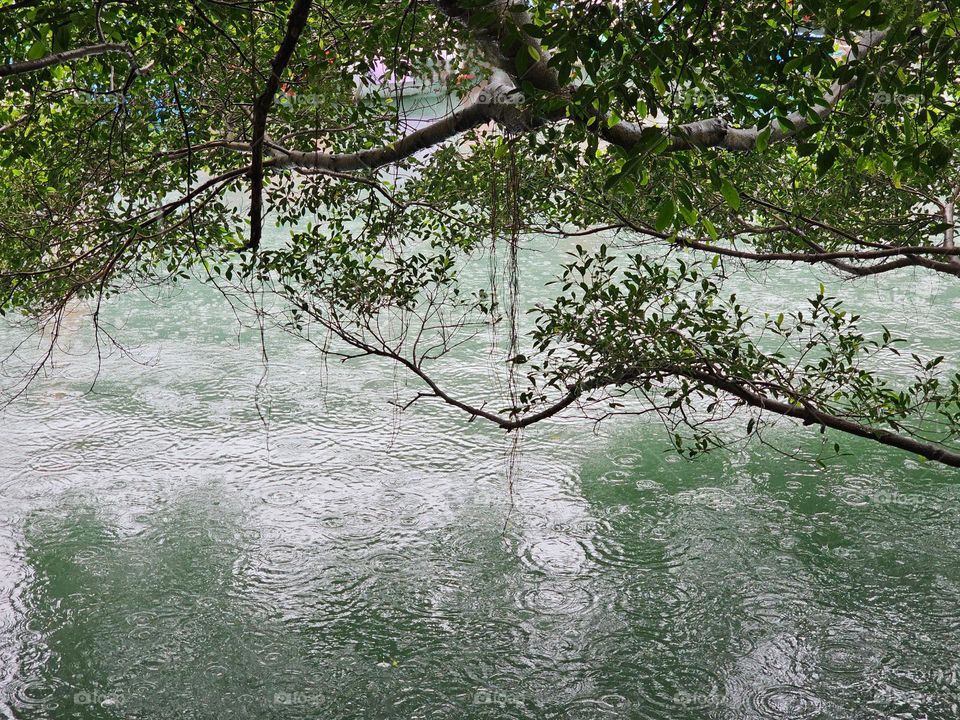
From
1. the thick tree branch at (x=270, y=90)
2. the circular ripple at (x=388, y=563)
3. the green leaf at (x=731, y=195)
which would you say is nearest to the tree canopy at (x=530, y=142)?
the thick tree branch at (x=270, y=90)

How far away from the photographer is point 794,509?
516cm

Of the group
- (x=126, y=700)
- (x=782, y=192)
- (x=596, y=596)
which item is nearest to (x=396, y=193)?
(x=782, y=192)

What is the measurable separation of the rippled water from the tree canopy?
3.07 feet

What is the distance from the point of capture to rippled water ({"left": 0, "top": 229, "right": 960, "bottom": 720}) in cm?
374

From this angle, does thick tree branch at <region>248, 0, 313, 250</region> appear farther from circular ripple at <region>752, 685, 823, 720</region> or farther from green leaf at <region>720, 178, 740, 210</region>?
circular ripple at <region>752, 685, 823, 720</region>

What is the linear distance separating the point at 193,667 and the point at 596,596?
172 cm

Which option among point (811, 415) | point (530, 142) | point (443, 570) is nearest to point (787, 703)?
point (811, 415)

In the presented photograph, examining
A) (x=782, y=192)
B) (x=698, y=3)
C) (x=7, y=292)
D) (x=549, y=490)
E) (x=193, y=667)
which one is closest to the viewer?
(x=698, y=3)

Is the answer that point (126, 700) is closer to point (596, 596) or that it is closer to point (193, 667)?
point (193, 667)

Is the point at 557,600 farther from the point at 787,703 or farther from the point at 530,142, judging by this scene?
the point at 530,142

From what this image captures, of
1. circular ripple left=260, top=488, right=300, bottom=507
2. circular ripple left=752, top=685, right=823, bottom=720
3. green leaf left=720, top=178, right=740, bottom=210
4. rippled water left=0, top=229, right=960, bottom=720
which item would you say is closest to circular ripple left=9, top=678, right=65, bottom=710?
rippled water left=0, top=229, right=960, bottom=720

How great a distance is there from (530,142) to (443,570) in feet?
7.29

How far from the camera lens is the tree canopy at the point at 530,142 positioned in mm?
2357

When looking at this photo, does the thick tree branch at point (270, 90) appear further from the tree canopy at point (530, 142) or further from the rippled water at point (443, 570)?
the rippled water at point (443, 570)
